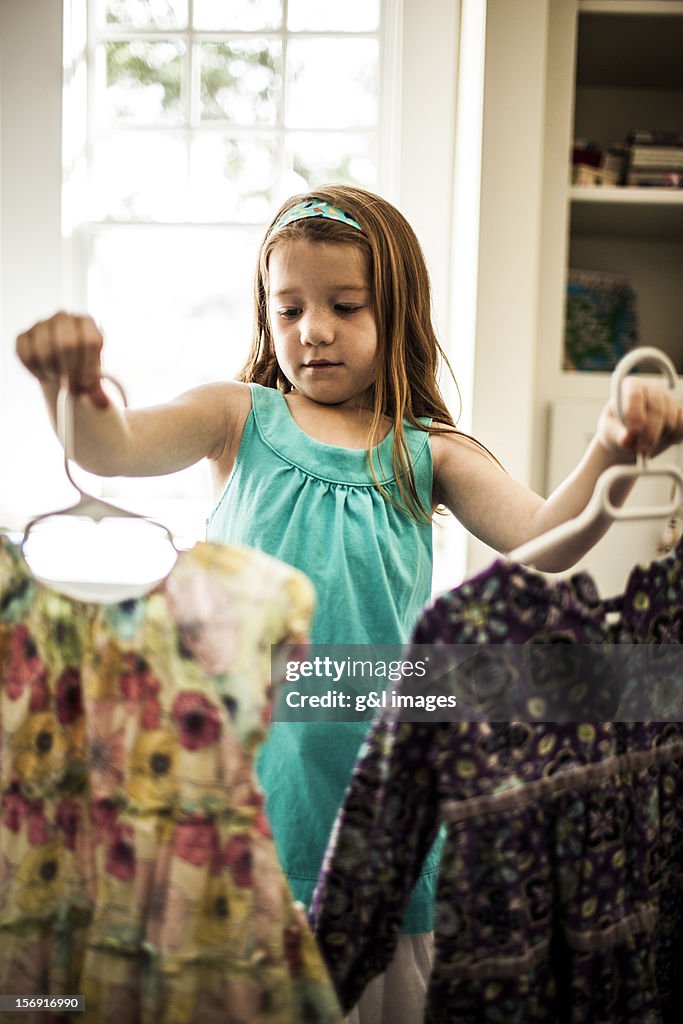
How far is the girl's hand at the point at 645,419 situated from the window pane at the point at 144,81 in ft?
4.44

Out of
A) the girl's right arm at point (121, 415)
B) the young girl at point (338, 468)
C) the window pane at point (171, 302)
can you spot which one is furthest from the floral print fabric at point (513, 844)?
the window pane at point (171, 302)

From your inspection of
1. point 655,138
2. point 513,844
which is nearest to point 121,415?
point 513,844

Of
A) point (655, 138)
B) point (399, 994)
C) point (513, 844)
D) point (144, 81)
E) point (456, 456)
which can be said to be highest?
point (144, 81)

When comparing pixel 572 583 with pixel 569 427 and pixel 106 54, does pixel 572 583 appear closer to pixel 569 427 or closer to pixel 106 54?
pixel 569 427

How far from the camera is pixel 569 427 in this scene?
1540 mm

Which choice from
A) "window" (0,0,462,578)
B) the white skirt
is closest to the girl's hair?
the white skirt

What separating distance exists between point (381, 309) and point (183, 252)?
988mm

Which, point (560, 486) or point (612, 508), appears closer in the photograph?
point (612, 508)

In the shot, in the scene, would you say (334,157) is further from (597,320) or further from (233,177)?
(597,320)

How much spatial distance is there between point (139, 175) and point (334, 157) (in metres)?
0.37

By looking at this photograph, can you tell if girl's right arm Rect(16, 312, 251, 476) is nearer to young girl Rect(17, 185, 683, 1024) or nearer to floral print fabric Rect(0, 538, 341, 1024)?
young girl Rect(17, 185, 683, 1024)

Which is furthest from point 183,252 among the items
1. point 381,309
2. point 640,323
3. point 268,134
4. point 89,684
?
point 89,684

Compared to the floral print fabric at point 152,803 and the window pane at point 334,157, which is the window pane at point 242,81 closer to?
the window pane at point 334,157

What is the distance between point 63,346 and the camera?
0.67m
